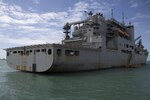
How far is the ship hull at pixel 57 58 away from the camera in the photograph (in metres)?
25.5

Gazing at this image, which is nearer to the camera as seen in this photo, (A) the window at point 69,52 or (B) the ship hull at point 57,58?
(B) the ship hull at point 57,58

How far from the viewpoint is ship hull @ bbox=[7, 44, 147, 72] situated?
83.6 feet

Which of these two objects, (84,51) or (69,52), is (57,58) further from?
(84,51)

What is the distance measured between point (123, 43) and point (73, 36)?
39.6 feet

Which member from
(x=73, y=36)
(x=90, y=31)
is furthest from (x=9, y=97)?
(x=73, y=36)

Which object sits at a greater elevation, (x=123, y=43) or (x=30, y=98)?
(x=123, y=43)

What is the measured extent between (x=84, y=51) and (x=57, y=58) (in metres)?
6.26

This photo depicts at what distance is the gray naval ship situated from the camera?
85.4 ft

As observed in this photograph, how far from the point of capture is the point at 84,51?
98.9ft

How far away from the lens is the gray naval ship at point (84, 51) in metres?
26.0

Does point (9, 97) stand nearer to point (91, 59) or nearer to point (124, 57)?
point (91, 59)

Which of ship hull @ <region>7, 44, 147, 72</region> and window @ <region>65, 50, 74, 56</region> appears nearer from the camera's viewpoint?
ship hull @ <region>7, 44, 147, 72</region>

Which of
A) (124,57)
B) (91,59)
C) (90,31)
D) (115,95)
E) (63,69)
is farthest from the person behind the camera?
(124,57)

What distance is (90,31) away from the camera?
3753cm
